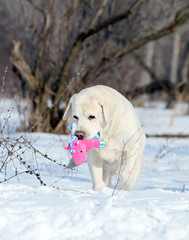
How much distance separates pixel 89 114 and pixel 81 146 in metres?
0.31

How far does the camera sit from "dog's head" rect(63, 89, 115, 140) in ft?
11.9

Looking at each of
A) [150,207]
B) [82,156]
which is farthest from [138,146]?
[150,207]

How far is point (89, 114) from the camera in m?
3.67

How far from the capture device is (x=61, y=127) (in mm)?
8180

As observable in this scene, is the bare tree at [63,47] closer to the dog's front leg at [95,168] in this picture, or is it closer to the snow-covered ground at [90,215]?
the dog's front leg at [95,168]

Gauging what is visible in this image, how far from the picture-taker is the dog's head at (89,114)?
3637 mm

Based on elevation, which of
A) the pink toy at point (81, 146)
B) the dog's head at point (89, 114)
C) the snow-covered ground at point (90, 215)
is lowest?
the snow-covered ground at point (90, 215)

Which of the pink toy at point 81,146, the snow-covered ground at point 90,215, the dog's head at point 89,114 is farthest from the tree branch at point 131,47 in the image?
the snow-covered ground at point 90,215

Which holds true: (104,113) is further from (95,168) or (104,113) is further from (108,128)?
(95,168)

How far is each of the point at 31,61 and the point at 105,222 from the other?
6699 mm

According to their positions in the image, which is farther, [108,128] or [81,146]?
[108,128]

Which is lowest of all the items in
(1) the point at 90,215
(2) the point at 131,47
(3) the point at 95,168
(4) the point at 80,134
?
(1) the point at 90,215

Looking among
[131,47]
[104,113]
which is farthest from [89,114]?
[131,47]

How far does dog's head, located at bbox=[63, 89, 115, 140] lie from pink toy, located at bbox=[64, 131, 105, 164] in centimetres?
5
